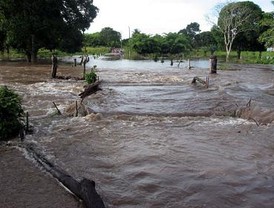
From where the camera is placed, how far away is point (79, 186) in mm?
5535

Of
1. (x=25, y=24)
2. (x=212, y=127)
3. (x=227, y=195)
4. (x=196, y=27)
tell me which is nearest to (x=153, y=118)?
(x=212, y=127)

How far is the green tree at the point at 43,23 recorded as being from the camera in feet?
115

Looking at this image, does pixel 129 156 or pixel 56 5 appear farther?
pixel 56 5

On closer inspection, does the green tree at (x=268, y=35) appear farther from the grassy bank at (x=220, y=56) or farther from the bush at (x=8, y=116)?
the bush at (x=8, y=116)

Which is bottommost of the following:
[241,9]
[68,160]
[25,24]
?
[68,160]

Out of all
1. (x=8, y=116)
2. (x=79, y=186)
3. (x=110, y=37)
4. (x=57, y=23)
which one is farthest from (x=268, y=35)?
(x=110, y=37)

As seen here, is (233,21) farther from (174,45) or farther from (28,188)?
(28,188)

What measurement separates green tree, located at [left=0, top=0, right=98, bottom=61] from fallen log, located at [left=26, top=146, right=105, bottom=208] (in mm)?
30405

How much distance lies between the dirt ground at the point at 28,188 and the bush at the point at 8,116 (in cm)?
142

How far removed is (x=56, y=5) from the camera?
3716 centimetres

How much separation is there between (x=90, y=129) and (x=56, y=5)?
30429 mm

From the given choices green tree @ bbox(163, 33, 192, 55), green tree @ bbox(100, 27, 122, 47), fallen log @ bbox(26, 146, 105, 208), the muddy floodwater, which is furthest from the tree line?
green tree @ bbox(100, 27, 122, 47)

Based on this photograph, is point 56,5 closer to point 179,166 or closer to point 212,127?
point 212,127

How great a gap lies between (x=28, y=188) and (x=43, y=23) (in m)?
31.5
